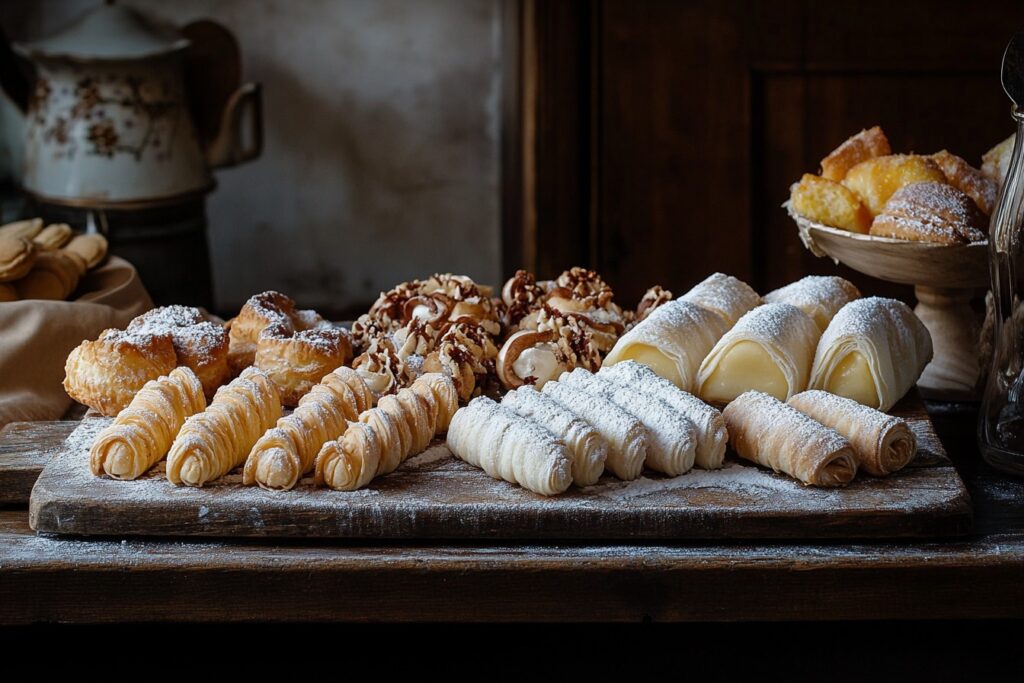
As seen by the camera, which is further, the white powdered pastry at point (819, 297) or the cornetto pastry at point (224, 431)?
the white powdered pastry at point (819, 297)

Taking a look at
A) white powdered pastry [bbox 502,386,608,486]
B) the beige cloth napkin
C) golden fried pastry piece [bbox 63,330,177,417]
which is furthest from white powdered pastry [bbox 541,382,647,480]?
the beige cloth napkin

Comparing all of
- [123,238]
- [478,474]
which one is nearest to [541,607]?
[478,474]

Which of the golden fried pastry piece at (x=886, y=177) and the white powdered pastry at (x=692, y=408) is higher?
the golden fried pastry piece at (x=886, y=177)

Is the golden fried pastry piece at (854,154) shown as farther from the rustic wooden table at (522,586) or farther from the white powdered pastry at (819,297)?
the rustic wooden table at (522,586)

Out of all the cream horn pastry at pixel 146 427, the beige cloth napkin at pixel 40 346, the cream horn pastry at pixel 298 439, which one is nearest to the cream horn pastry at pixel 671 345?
the cream horn pastry at pixel 298 439

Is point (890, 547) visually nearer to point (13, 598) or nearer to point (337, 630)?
point (337, 630)

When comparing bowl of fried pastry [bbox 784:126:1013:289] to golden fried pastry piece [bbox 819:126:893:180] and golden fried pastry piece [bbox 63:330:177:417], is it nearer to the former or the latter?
golden fried pastry piece [bbox 819:126:893:180]

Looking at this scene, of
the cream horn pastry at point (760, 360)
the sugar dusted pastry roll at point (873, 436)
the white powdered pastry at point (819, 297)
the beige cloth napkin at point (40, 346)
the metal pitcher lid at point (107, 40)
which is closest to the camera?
the sugar dusted pastry roll at point (873, 436)
